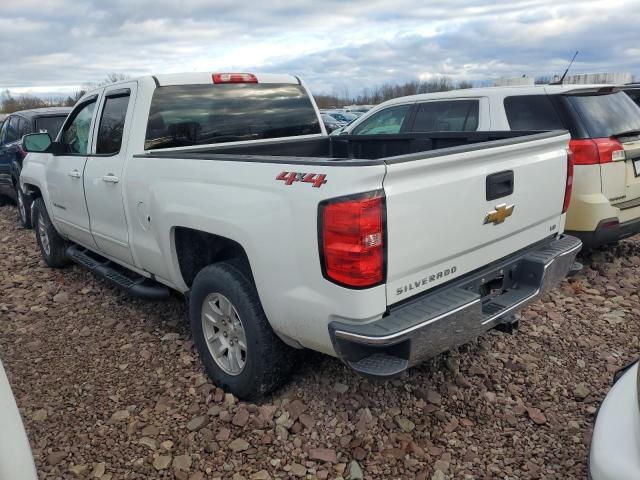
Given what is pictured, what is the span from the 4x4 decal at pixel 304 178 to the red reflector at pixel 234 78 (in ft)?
→ 6.25

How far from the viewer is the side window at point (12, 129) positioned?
9133 millimetres

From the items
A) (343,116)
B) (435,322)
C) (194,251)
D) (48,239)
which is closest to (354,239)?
(435,322)

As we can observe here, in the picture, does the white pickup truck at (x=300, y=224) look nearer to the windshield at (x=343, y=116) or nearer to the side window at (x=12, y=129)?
the side window at (x=12, y=129)

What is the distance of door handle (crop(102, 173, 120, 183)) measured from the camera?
3.84 meters

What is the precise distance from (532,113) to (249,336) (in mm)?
3784

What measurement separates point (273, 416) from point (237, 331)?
53 cm

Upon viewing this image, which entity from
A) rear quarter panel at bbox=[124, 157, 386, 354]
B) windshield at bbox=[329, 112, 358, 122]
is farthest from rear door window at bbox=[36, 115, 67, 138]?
windshield at bbox=[329, 112, 358, 122]

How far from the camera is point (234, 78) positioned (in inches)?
165

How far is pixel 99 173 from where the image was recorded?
4.12m

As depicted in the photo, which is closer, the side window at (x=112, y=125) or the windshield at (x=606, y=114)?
the side window at (x=112, y=125)

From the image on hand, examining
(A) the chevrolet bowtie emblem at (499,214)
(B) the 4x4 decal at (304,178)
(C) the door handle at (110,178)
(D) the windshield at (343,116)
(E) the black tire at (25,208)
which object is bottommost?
(E) the black tire at (25,208)

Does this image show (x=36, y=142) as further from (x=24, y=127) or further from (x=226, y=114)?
(x=24, y=127)

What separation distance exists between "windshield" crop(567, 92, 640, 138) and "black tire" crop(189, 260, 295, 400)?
139 inches

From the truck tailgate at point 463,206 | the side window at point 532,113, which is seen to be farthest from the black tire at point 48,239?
the side window at point 532,113
